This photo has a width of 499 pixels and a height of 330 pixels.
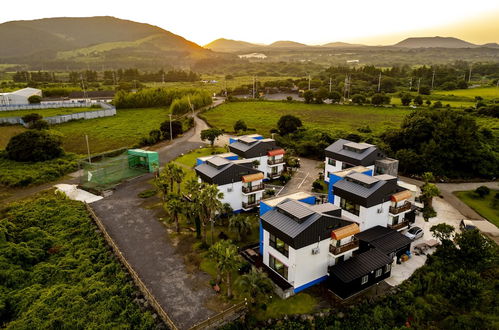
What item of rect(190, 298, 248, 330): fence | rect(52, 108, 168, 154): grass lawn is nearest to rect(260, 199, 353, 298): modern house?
rect(190, 298, 248, 330): fence

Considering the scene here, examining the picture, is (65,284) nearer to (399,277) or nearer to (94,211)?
(94,211)

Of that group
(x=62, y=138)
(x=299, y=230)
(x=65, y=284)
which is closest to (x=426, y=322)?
(x=299, y=230)

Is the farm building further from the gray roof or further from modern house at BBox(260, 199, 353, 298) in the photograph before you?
the gray roof

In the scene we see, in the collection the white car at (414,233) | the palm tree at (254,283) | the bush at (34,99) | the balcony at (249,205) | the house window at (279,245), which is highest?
the bush at (34,99)

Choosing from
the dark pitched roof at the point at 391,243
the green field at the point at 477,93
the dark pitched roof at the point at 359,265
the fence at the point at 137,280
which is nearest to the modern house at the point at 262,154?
the dark pitched roof at the point at 391,243

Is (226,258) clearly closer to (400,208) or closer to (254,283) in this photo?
(254,283)

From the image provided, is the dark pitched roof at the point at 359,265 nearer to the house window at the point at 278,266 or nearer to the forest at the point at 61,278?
the house window at the point at 278,266

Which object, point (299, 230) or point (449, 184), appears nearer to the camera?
point (299, 230)
